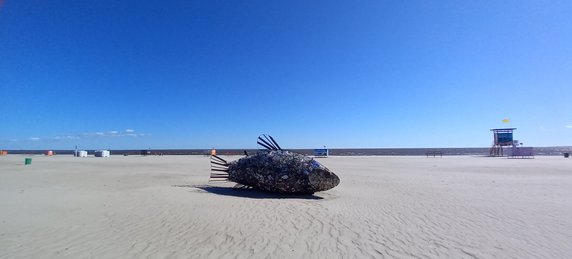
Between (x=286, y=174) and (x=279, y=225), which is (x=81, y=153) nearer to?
(x=286, y=174)

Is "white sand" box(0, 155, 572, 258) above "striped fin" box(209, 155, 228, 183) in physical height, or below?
below

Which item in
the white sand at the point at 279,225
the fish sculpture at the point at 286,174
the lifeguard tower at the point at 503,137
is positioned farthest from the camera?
the lifeguard tower at the point at 503,137

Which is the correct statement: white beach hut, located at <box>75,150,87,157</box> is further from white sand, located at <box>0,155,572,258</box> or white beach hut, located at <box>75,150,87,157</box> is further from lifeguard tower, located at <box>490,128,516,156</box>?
lifeguard tower, located at <box>490,128,516,156</box>

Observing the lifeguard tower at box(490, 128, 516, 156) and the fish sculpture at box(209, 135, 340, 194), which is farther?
the lifeguard tower at box(490, 128, 516, 156)

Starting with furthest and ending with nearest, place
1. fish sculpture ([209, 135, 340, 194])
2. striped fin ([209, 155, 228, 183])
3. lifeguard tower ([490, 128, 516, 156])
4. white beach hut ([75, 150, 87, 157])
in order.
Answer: white beach hut ([75, 150, 87, 157]), lifeguard tower ([490, 128, 516, 156]), striped fin ([209, 155, 228, 183]), fish sculpture ([209, 135, 340, 194])

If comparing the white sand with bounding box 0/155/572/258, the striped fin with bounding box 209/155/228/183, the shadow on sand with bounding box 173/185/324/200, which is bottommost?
the white sand with bounding box 0/155/572/258

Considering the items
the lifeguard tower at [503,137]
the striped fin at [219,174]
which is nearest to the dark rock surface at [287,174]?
the striped fin at [219,174]

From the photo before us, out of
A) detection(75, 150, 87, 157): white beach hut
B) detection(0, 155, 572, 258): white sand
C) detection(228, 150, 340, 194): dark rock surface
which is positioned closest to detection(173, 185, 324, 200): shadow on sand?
detection(0, 155, 572, 258): white sand

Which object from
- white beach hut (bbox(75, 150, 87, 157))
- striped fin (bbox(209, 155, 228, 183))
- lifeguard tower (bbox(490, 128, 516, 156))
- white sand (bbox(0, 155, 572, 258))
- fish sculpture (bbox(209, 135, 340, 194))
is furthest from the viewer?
white beach hut (bbox(75, 150, 87, 157))

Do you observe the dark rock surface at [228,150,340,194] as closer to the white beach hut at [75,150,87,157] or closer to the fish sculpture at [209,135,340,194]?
the fish sculpture at [209,135,340,194]

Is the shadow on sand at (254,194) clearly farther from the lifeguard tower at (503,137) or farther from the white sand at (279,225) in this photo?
the lifeguard tower at (503,137)

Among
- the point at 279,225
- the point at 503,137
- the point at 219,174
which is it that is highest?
the point at 503,137

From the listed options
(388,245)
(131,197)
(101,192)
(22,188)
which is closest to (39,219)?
(131,197)

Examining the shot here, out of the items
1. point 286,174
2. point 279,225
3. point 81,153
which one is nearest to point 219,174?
point 286,174
